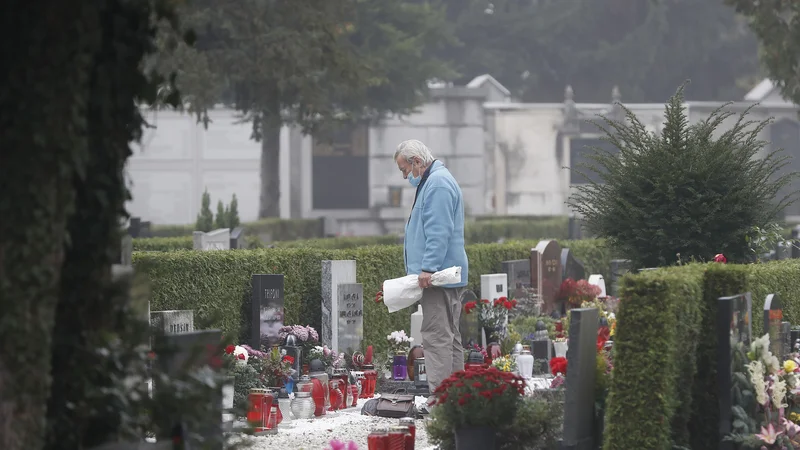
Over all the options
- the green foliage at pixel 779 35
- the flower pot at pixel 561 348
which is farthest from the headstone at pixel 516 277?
the green foliage at pixel 779 35

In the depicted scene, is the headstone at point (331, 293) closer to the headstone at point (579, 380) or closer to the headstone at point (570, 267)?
the headstone at point (570, 267)

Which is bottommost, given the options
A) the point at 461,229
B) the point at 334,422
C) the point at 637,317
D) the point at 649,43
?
the point at 334,422

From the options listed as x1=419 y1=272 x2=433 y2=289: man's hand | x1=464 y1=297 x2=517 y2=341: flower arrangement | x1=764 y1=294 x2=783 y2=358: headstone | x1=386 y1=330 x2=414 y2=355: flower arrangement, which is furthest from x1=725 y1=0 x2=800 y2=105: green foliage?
x1=419 y1=272 x2=433 y2=289: man's hand

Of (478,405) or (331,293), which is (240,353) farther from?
(478,405)

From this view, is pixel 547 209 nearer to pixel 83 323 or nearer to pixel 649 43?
pixel 649 43

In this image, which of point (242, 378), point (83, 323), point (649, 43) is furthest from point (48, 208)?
point (649, 43)

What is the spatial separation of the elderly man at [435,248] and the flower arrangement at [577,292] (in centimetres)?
597

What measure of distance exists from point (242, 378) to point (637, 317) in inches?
153

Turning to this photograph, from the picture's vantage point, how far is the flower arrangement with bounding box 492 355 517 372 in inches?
424

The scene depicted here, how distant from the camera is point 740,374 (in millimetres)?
7238

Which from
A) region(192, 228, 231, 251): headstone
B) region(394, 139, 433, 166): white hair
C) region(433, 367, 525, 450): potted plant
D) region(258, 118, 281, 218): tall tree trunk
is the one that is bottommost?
region(433, 367, 525, 450): potted plant

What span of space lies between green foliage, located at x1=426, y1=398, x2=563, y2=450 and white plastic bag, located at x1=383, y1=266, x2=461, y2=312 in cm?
159

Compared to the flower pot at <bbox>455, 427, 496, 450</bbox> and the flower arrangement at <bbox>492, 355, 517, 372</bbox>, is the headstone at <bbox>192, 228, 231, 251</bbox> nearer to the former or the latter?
the flower arrangement at <bbox>492, 355, 517, 372</bbox>

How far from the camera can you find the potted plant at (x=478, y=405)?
720 centimetres
